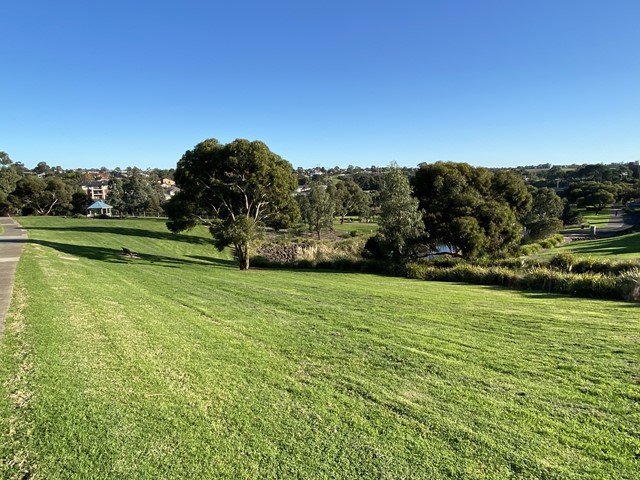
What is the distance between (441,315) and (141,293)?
27.5 ft

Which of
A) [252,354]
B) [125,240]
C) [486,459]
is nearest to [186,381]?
[252,354]

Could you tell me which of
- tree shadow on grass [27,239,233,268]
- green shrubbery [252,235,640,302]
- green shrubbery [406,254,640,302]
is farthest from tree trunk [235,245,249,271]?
green shrubbery [406,254,640,302]

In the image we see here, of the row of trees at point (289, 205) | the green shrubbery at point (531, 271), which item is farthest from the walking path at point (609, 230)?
the green shrubbery at point (531, 271)

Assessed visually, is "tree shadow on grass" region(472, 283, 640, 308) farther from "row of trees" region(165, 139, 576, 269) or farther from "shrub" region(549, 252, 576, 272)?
"row of trees" region(165, 139, 576, 269)

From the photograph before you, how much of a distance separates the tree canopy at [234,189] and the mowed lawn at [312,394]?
42.1ft

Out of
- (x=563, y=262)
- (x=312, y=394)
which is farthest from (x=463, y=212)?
(x=312, y=394)

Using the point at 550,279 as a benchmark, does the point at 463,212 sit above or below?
above

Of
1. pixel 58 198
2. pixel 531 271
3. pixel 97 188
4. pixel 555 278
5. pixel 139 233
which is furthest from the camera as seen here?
pixel 97 188

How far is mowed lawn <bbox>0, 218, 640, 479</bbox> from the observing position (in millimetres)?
3572

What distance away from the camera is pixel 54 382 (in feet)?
15.9

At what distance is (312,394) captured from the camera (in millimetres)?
4891

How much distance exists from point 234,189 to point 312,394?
751 inches

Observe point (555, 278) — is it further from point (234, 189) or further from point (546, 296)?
point (234, 189)

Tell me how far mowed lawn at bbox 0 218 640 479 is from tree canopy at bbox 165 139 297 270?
12829 mm
